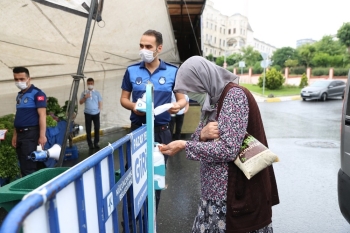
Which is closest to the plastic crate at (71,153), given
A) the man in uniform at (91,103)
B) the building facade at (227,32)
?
the man in uniform at (91,103)

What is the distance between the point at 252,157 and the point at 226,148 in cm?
15

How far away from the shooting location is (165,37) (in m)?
7.29

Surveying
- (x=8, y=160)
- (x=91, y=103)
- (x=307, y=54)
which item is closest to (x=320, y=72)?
(x=307, y=54)

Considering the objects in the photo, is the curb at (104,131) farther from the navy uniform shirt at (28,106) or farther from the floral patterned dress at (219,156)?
the floral patterned dress at (219,156)

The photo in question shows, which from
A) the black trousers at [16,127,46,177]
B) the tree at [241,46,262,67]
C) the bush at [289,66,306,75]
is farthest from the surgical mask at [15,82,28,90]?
the tree at [241,46,262,67]

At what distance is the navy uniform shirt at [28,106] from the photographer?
3.90 meters

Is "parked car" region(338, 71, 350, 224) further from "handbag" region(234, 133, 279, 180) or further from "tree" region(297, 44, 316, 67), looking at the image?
"tree" region(297, 44, 316, 67)

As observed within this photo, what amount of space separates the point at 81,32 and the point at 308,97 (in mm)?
19413

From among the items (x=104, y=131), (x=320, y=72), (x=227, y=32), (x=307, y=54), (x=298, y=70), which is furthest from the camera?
(x=227, y=32)

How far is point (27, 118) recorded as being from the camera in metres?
3.92

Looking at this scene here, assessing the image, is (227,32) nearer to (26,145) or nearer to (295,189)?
(295,189)

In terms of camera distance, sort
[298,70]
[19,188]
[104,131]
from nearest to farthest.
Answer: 1. [19,188]
2. [104,131]
3. [298,70]

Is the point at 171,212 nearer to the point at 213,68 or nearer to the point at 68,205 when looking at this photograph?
the point at 213,68

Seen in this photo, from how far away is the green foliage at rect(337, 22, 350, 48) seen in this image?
43375mm
